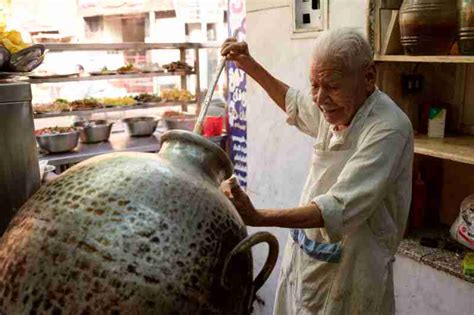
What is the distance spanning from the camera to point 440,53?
2020mm

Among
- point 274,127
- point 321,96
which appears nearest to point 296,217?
point 321,96

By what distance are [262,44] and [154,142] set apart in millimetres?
1941

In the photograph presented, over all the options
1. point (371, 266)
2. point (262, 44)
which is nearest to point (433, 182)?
point (371, 266)

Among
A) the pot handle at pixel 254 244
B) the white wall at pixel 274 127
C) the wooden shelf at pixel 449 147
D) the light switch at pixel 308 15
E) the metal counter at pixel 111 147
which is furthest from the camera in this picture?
the metal counter at pixel 111 147

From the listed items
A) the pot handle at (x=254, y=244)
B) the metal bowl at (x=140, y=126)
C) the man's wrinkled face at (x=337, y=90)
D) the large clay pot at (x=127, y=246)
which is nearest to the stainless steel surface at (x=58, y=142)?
the metal bowl at (x=140, y=126)

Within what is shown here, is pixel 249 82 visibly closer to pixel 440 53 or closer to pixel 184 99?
pixel 440 53

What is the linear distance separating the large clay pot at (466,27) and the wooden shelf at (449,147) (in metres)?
0.41

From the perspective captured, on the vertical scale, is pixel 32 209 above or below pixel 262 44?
below

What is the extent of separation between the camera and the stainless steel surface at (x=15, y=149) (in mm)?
1274

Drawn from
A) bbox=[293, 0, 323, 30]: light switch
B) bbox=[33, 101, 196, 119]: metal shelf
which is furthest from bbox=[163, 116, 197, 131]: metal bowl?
bbox=[293, 0, 323, 30]: light switch

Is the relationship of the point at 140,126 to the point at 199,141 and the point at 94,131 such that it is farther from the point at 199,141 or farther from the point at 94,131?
the point at 199,141

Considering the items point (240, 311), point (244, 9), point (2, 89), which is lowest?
point (240, 311)

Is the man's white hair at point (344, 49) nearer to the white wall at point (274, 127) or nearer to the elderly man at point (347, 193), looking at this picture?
the elderly man at point (347, 193)

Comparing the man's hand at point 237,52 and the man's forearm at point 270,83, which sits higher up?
the man's hand at point 237,52
